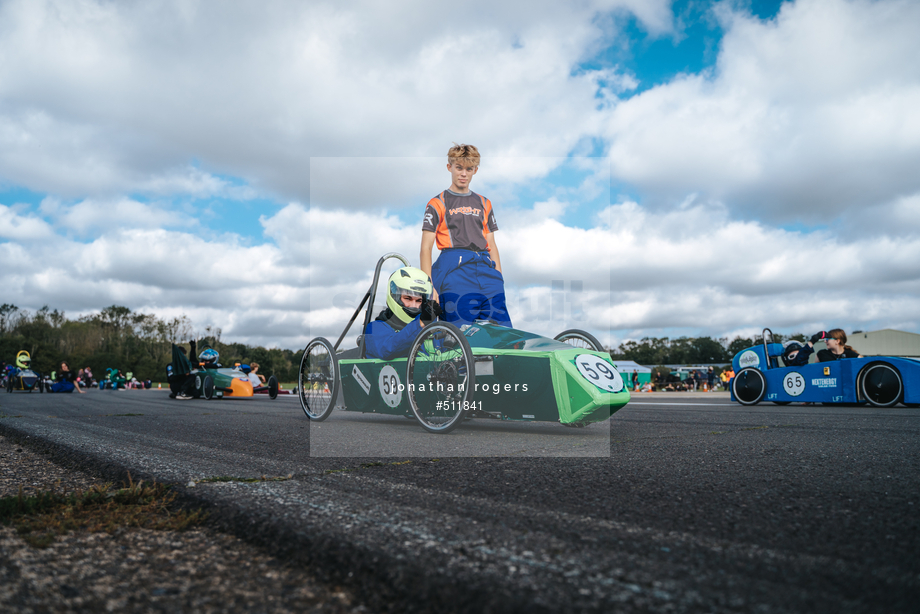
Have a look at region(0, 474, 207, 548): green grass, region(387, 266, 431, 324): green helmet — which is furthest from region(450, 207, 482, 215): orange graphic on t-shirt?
region(0, 474, 207, 548): green grass

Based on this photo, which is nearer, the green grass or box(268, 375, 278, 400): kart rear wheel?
the green grass

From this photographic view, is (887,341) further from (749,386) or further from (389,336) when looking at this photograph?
(389,336)

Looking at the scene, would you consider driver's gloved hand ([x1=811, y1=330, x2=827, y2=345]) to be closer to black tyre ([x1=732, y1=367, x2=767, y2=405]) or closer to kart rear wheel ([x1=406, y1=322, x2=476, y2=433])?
black tyre ([x1=732, y1=367, x2=767, y2=405])

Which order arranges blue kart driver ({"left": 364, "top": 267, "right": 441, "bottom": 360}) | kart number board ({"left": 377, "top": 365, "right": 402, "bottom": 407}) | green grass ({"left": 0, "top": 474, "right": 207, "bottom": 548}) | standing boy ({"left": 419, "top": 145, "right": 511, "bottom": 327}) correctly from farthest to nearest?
standing boy ({"left": 419, "top": 145, "right": 511, "bottom": 327})
kart number board ({"left": 377, "top": 365, "right": 402, "bottom": 407})
blue kart driver ({"left": 364, "top": 267, "right": 441, "bottom": 360})
green grass ({"left": 0, "top": 474, "right": 207, "bottom": 548})

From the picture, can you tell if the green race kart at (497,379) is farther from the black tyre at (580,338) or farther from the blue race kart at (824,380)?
the blue race kart at (824,380)

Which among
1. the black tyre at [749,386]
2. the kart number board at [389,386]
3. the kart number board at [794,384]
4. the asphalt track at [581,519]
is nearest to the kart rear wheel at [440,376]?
the kart number board at [389,386]

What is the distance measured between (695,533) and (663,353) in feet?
429

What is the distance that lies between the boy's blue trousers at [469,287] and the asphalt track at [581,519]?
6.83 ft

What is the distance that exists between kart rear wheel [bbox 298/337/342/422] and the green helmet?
1085mm

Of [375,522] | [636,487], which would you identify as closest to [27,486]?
[375,522]

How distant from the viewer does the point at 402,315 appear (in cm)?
517

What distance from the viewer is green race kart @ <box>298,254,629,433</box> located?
392cm

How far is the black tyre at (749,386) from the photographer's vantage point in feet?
32.5

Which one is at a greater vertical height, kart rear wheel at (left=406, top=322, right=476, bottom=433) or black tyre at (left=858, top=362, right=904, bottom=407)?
kart rear wheel at (left=406, top=322, right=476, bottom=433)
